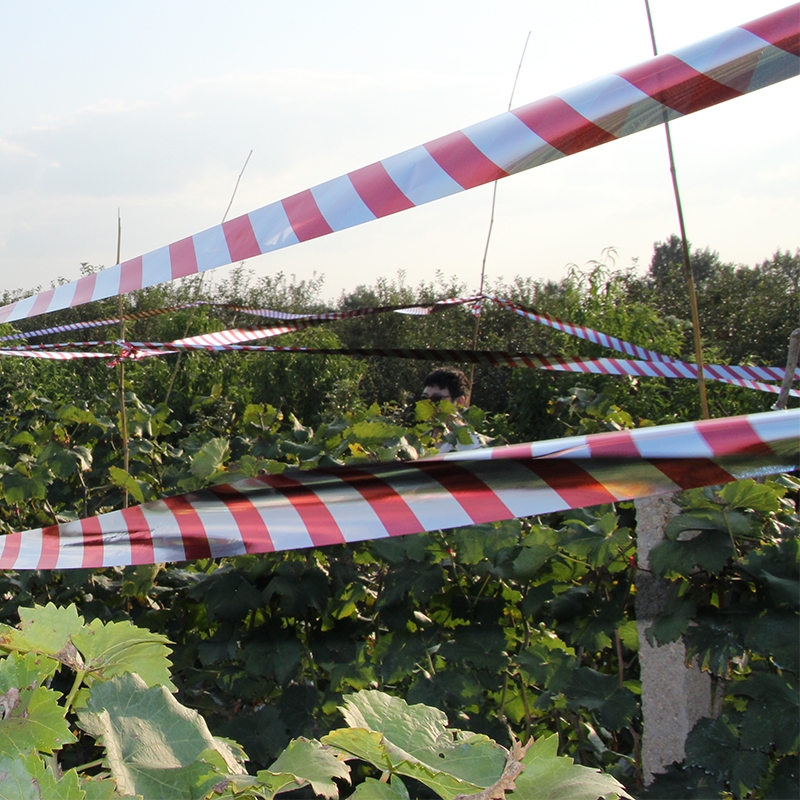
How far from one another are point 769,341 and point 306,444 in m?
11.7

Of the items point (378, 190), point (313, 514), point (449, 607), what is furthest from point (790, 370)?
point (313, 514)

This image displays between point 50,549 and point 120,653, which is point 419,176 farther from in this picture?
point 120,653

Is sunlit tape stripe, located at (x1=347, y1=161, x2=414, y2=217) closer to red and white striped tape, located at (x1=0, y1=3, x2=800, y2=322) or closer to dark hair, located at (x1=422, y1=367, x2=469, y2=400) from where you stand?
red and white striped tape, located at (x1=0, y1=3, x2=800, y2=322)

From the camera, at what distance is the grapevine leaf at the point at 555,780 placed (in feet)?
1.63

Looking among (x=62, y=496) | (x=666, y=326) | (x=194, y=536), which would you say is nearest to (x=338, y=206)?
(x=194, y=536)

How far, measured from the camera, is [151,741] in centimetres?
59

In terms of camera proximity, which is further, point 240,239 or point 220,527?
point 240,239

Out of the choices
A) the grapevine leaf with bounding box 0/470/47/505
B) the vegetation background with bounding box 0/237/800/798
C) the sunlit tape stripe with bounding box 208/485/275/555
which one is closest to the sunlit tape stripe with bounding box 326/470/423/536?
the sunlit tape stripe with bounding box 208/485/275/555

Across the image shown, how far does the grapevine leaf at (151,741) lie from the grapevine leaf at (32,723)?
0.02 metres

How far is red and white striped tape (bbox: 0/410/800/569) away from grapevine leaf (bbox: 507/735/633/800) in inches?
12.1

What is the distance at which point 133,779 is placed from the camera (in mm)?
549

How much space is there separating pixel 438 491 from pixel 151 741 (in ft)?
1.22

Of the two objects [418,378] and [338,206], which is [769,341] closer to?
[418,378]

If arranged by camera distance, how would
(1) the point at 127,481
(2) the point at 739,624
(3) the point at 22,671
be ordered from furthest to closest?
(1) the point at 127,481 < (2) the point at 739,624 < (3) the point at 22,671
